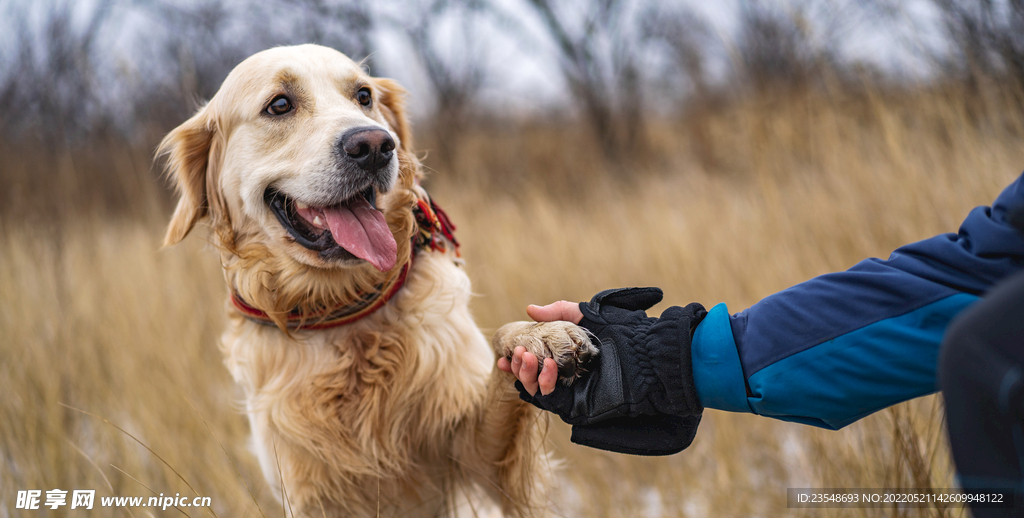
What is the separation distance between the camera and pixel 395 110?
2.00 metres

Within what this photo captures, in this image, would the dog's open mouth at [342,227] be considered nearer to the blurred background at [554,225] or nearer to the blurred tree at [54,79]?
the blurred background at [554,225]

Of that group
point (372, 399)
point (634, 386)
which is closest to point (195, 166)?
point (372, 399)

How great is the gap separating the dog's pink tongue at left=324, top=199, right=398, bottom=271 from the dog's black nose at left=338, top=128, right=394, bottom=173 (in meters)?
0.14

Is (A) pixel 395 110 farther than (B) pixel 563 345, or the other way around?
(A) pixel 395 110

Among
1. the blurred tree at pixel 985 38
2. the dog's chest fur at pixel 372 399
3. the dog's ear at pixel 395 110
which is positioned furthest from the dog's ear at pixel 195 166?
the blurred tree at pixel 985 38

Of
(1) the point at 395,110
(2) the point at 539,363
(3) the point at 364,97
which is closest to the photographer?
(2) the point at 539,363

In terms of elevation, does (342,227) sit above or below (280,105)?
below

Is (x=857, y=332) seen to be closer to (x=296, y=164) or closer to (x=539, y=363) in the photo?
(x=539, y=363)

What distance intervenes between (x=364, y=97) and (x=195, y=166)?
0.61m

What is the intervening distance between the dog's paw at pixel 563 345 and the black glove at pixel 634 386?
0.09 feet

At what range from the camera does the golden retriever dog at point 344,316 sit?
4.95 ft

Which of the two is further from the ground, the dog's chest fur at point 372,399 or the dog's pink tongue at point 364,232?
the dog's pink tongue at point 364,232

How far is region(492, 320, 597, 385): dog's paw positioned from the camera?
3.69 ft

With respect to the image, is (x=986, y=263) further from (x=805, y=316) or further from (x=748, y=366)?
(x=748, y=366)
